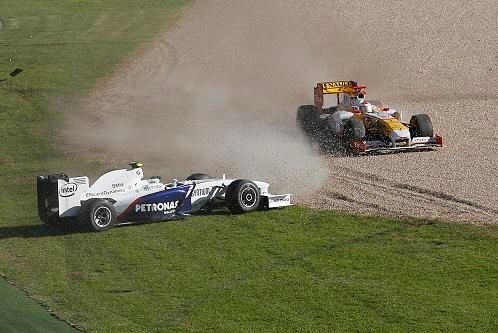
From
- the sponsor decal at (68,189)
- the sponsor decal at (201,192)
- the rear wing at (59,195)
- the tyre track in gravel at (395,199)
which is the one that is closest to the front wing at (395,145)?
the tyre track in gravel at (395,199)

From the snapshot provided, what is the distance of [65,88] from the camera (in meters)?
48.7

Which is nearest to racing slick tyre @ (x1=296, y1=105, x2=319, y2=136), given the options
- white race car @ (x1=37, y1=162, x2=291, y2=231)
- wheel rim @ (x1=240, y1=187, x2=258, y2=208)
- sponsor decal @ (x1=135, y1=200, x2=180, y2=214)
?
white race car @ (x1=37, y1=162, x2=291, y2=231)

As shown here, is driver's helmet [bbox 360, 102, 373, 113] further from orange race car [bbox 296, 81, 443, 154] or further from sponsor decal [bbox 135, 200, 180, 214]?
sponsor decal [bbox 135, 200, 180, 214]

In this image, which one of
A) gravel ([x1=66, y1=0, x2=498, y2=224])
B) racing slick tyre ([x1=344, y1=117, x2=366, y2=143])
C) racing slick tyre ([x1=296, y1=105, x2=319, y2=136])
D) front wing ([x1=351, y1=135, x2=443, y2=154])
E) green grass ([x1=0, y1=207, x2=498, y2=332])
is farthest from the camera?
racing slick tyre ([x1=296, y1=105, x2=319, y2=136])

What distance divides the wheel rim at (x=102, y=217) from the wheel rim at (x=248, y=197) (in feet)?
11.1

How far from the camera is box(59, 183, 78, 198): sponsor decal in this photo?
25.3 meters

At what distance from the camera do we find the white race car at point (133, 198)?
83.6 feet

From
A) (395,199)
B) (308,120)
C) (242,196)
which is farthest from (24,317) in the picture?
(308,120)

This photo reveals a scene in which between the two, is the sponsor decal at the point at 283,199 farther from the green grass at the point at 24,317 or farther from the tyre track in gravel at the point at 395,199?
the green grass at the point at 24,317

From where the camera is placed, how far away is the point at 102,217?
1008 inches

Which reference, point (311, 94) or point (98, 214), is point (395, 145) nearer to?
point (98, 214)

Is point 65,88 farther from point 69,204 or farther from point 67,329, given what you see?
point 67,329

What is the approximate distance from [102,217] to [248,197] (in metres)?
3.74

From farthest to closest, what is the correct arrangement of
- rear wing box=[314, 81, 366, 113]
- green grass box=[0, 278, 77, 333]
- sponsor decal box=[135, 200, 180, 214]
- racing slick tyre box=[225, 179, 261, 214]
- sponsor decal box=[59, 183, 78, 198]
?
rear wing box=[314, 81, 366, 113] < racing slick tyre box=[225, 179, 261, 214] < sponsor decal box=[135, 200, 180, 214] < sponsor decal box=[59, 183, 78, 198] < green grass box=[0, 278, 77, 333]
